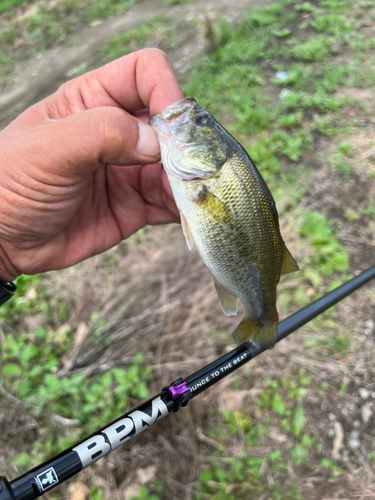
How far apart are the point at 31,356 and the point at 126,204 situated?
145cm

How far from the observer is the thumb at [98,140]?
4.97 feet

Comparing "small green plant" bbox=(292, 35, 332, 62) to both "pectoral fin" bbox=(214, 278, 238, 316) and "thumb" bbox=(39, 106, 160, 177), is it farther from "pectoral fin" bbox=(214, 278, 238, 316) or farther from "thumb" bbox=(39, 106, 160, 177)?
"pectoral fin" bbox=(214, 278, 238, 316)

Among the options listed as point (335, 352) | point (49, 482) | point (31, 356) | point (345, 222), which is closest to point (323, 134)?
point (345, 222)

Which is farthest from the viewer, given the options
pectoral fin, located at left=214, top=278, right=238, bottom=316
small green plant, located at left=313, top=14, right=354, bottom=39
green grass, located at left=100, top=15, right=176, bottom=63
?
green grass, located at left=100, top=15, right=176, bottom=63

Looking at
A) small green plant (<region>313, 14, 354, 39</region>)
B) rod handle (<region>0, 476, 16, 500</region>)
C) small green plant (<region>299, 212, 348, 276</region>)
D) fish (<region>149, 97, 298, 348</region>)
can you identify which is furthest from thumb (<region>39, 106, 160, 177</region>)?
small green plant (<region>313, 14, 354, 39</region>)

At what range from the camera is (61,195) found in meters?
1.84

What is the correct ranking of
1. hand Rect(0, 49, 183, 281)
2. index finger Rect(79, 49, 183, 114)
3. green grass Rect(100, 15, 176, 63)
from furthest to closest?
green grass Rect(100, 15, 176, 63)
index finger Rect(79, 49, 183, 114)
hand Rect(0, 49, 183, 281)

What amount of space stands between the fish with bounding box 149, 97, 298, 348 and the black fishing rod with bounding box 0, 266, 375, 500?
246 mm

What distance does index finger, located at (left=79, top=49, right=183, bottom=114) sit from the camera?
6.34ft

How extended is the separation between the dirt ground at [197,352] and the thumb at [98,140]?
61.5 inches

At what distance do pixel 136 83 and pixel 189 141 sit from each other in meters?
0.74

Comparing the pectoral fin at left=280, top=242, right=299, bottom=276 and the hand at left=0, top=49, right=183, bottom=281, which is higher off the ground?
the hand at left=0, top=49, right=183, bottom=281

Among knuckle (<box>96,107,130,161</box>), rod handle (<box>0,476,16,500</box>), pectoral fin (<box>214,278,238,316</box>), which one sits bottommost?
pectoral fin (<box>214,278,238,316</box>)

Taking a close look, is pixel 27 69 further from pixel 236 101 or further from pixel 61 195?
pixel 61 195
